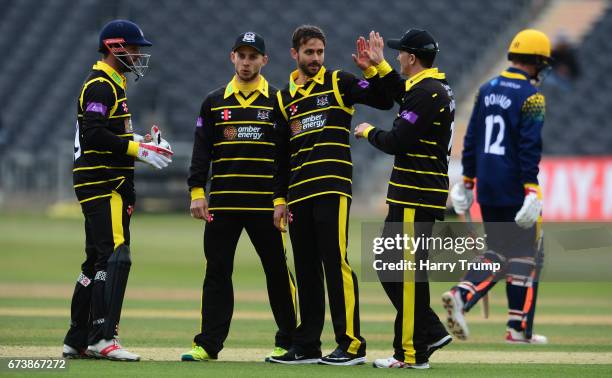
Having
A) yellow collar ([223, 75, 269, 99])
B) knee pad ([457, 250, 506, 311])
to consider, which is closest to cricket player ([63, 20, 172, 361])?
yellow collar ([223, 75, 269, 99])

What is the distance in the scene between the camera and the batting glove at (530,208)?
30.3ft

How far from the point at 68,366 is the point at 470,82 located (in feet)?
81.9

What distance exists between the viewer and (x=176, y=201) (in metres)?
29.8

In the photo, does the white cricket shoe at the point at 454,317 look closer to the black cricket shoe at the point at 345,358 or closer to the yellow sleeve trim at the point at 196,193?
the black cricket shoe at the point at 345,358

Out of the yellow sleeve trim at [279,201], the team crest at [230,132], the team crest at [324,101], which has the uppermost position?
the team crest at [324,101]

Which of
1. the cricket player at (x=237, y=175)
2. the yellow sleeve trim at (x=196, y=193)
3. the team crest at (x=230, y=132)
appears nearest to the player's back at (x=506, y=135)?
the cricket player at (x=237, y=175)

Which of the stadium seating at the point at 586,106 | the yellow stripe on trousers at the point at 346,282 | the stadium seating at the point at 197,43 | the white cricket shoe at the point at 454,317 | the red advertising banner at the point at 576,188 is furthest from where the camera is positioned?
the stadium seating at the point at 197,43

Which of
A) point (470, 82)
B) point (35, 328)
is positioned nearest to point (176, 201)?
point (470, 82)

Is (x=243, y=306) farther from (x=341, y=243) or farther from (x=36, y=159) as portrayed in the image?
(x=36, y=159)

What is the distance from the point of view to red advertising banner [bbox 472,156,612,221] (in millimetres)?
23516

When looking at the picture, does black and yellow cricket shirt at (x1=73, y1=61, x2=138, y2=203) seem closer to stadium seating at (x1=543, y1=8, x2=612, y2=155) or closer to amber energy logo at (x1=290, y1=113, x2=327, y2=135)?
amber energy logo at (x1=290, y1=113, x2=327, y2=135)

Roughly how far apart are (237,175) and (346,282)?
1.09 m

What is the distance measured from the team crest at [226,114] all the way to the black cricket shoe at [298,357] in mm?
1655

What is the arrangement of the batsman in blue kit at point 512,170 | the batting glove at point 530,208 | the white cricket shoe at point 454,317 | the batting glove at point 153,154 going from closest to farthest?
the batting glove at point 153,154, the white cricket shoe at point 454,317, the batting glove at point 530,208, the batsman in blue kit at point 512,170
